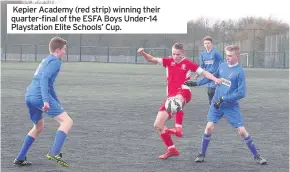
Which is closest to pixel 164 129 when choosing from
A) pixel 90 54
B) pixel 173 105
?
pixel 173 105

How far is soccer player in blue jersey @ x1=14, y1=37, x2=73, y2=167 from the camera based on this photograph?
7352 mm

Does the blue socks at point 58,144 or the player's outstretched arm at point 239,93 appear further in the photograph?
the player's outstretched arm at point 239,93

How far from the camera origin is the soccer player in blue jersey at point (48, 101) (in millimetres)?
7352

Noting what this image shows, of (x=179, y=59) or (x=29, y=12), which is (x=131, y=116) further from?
(x=29, y=12)

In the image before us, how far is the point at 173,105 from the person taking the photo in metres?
8.47

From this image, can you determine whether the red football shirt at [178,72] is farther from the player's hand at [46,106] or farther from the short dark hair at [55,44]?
the player's hand at [46,106]

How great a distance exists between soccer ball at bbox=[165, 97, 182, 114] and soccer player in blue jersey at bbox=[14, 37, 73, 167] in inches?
64.5

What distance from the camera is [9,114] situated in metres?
13.3

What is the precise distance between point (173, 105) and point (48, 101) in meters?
2.05

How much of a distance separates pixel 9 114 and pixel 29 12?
31.3m

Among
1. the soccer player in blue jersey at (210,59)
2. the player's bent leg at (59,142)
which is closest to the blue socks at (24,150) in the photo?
the player's bent leg at (59,142)

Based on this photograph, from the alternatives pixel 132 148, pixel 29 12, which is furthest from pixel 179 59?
pixel 29 12

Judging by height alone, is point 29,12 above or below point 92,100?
above

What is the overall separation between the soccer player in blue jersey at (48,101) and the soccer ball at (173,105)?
1.64 metres
